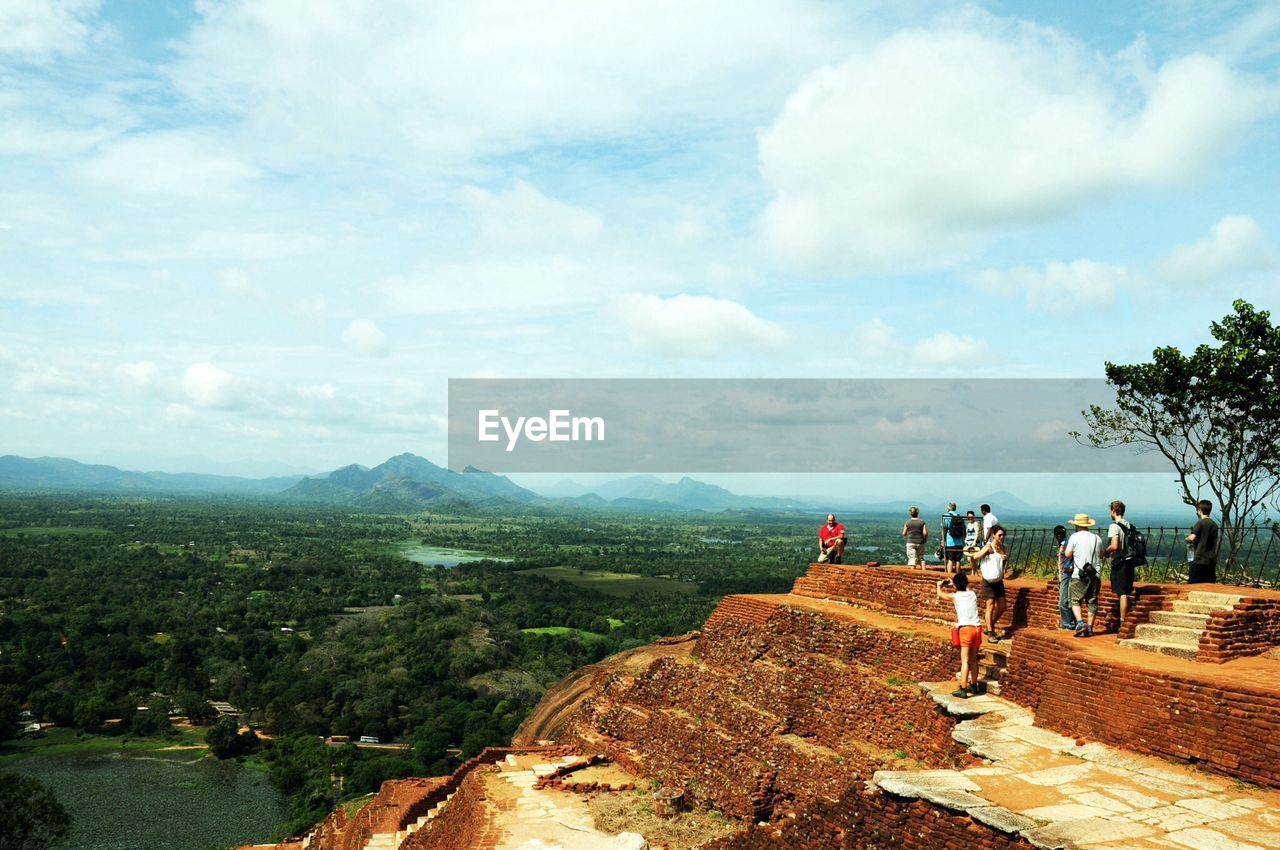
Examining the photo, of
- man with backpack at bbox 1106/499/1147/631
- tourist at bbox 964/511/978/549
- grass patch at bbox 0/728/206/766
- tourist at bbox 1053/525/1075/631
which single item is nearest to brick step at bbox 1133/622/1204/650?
man with backpack at bbox 1106/499/1147/631

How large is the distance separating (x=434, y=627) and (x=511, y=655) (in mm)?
7813

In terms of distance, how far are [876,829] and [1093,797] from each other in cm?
195

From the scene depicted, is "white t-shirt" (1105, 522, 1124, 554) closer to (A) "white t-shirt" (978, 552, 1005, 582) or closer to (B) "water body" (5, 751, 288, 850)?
(A) "white t-shirt" (978, 552, 1005, 582)

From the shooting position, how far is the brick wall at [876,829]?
7020mm

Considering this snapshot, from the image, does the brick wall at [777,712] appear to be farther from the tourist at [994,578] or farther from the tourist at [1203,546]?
the tourist at [1203,546]

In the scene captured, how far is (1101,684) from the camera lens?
29.9ft

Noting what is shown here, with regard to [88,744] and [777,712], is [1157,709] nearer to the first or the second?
[777,712]

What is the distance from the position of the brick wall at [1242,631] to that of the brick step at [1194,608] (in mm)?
290

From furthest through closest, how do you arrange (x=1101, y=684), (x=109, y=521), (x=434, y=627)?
1. (x=109, y=521)
2. (x=434, y=627)
3. (x=1101, y=684)

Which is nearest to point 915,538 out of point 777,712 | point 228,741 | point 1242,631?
point 777,712

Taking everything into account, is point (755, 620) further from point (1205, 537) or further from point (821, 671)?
point (1205, 537)

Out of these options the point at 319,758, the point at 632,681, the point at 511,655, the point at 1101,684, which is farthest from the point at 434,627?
the point at 1101,684

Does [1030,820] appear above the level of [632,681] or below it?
above

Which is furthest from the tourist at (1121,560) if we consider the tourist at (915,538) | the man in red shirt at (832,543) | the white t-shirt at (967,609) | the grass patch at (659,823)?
the man in red shirt at (832,543)
